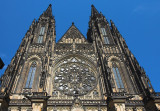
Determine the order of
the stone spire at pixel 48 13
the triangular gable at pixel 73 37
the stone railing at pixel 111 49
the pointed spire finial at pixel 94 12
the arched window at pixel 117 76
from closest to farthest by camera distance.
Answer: the arched window at pixel 117 76 → the stone railing at pixel 111 49 → the triangular gable at pixel 73 37 → the stone spire at pixel 48 13 → the pointed spire finial at pixel 94 12

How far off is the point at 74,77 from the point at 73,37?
7750 millimetres

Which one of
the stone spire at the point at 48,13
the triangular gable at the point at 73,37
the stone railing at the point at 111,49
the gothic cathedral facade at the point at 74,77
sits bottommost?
the gothic cathedral facade at the point at 74,77

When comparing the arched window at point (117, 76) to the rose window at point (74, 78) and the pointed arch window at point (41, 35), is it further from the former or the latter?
the pointed arch window at point (41, 35)

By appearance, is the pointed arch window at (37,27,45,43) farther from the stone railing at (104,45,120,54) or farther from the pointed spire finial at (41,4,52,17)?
the stone railing at (104,45,120,54)

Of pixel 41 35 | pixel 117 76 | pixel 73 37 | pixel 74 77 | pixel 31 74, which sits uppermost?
pixel 41 35

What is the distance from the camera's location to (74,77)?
1667 centimetres

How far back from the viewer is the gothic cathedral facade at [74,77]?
13.2 meters

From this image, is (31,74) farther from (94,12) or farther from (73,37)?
(94,12)

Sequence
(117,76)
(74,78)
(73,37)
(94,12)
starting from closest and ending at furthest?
1. (74,78)
2. (117,76)
3. (73,37)
4. (94,12)

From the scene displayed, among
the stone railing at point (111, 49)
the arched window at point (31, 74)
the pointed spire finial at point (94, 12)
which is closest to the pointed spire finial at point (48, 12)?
the pointed spire finial at point (94, 12)

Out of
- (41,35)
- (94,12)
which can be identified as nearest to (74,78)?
(41,35)

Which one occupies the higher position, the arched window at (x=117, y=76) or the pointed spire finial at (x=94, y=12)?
the pointed spire finial at (x=94, y=12)

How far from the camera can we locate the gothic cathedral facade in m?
13.2

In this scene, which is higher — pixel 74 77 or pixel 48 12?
pixel 48 12
